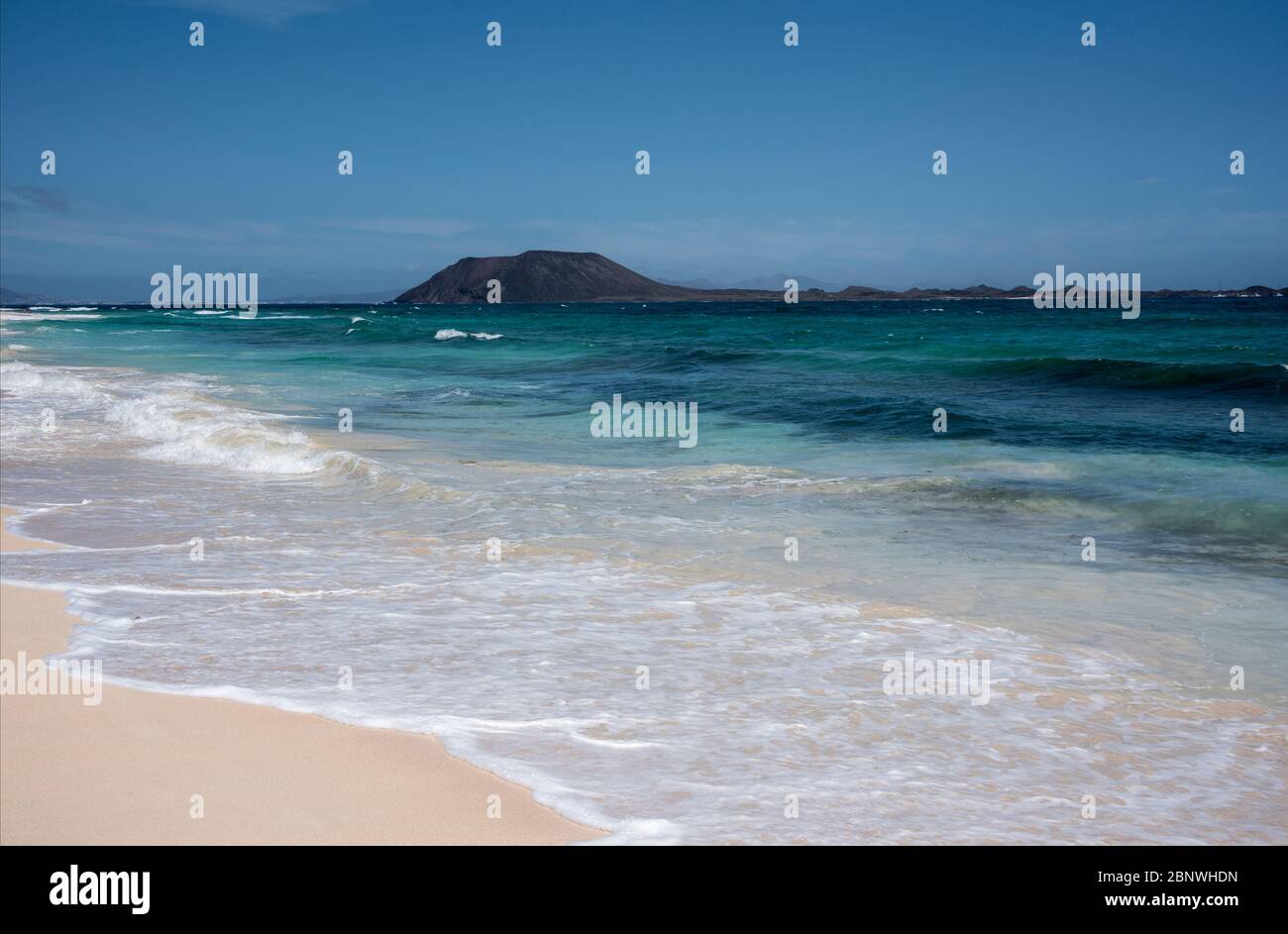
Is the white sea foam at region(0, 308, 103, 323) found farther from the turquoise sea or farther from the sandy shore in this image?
the sandy shore

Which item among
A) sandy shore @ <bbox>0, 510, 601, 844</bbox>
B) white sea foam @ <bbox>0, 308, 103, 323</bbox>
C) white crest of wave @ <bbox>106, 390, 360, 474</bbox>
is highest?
white sea foam @ <bbox>0, 308, 103, 323</bbox>

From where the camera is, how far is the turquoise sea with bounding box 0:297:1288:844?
12.1 ft

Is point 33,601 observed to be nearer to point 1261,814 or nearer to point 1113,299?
point 1261,814

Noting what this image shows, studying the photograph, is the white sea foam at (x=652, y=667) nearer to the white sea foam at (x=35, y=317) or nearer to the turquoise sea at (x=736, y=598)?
the turquoise sea at (x=736, y=598)

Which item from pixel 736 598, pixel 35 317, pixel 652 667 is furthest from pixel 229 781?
pixel 35 317

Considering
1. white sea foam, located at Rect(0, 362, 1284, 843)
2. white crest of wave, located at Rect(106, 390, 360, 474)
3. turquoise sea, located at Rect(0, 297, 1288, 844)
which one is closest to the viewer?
white sea foam, located at Rect(0, 362, 1284, 843)

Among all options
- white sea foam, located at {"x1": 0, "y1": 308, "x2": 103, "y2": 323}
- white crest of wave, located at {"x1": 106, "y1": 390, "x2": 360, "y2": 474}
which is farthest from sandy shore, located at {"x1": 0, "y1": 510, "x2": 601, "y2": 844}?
white sea foam, located at {"x1": 0, "y1": 308, "x2": 103, "y2": 323}

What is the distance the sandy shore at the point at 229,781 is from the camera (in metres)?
3.18

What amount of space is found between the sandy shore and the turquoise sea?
173 mm

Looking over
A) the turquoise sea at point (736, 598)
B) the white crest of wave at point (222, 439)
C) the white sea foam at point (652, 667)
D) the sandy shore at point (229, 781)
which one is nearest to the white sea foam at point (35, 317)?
the white crest of wave at point (222, 439)

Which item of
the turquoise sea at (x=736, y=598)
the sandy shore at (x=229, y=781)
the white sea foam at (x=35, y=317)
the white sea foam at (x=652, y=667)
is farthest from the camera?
the white sea foam at (x=35, y=317)

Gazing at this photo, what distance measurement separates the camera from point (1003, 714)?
4293mm

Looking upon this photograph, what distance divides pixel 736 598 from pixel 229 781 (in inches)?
127

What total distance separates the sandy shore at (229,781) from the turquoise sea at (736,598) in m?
0.17
